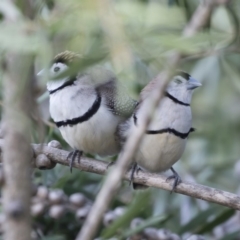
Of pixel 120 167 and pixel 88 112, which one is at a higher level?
pixel 120 167

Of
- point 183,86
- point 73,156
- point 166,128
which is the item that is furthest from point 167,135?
point 73,156

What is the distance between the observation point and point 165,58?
785mm

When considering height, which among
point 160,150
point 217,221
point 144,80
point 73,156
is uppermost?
point 144,80

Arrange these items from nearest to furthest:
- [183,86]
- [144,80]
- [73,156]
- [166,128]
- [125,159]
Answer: [125,159]
[144,80]
[73,156]
[166,128]
[183,86]

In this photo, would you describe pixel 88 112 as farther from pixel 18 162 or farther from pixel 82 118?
pixel 18 162

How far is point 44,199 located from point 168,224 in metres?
0.53

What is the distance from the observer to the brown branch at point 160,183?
148cm

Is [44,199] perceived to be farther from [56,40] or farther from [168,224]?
[56,40]

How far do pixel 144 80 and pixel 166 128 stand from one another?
102cm

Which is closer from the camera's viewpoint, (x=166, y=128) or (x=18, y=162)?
(x=18, y=162)

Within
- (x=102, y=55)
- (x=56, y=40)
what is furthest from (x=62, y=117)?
(x=102, y=55)

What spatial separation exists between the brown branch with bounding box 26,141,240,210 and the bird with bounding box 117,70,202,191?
16 centimetres

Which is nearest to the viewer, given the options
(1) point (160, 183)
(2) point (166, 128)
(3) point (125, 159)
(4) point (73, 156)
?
(3) point (125, 159)

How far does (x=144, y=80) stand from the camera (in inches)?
36.1
